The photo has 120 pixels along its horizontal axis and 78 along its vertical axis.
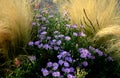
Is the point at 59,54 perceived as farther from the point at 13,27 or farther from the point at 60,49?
the point at 13,27

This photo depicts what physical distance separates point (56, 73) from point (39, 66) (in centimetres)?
29

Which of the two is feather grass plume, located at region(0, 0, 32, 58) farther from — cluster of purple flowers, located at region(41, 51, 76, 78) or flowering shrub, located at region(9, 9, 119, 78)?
cluster of purple flowers, located at region(41, 51, 76, 78)

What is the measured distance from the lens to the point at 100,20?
3.80 meters

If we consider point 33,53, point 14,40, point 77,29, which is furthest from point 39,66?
point 77,29

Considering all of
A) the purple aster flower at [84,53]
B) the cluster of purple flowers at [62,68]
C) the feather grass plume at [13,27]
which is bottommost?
the cluster of purple flowers at [62,68]

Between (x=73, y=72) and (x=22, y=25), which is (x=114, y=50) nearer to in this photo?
(x=73, y=72)

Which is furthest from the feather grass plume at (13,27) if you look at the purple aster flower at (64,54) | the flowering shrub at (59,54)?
the purple aster flower at (64,54)

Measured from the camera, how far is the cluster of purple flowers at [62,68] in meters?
2.98

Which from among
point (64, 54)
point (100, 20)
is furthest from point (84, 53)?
point (100, 20)

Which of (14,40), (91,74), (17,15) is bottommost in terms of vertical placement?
(91,74)

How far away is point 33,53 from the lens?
132 inches

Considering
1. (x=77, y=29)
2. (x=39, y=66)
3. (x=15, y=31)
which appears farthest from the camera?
(x=77, y=29)

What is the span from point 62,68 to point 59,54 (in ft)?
0.65

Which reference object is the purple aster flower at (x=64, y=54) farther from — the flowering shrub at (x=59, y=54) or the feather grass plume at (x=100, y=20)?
the feather grass plume at (x=100, y=20)
